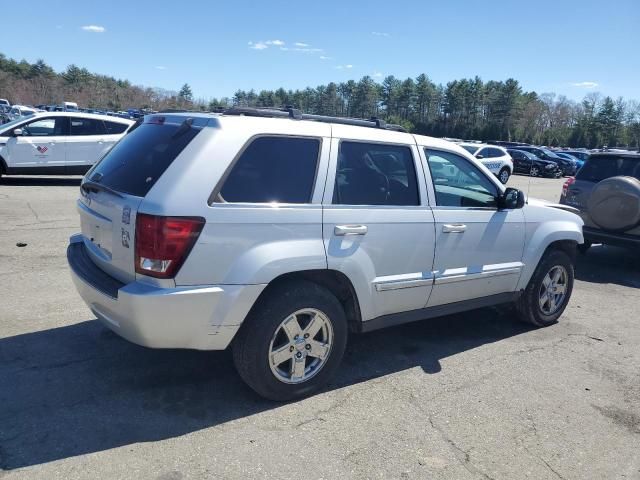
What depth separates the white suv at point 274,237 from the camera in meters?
3.05

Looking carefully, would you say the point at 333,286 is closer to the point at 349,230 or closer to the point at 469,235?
the point at 349,230

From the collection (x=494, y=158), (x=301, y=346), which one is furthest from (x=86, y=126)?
(x=494, y=158)

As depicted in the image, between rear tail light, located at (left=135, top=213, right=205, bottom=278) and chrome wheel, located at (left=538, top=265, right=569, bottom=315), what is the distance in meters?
3.70

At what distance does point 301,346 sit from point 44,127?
39.2 feet

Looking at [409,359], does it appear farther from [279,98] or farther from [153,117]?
[279,98]

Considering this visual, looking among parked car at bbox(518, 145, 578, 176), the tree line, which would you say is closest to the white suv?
parked car at bbox(518, 145, 578, 176)

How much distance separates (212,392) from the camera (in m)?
3.60

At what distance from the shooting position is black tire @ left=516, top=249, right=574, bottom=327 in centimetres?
513

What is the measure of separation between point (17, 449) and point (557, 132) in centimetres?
9893

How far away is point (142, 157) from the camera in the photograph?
3432 mm

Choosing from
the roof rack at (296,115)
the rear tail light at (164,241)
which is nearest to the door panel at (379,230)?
the roof rack at (296,115)

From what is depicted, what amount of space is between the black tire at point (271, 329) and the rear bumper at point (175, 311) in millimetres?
116

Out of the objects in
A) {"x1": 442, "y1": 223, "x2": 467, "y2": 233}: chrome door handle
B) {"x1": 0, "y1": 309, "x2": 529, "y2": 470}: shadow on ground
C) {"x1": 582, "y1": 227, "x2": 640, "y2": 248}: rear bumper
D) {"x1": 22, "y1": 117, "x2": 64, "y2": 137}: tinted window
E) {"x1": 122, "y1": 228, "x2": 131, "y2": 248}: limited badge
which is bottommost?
{"x1": 0, "y1": 309, "x2": 529, "y2": 470}: shadow on ground

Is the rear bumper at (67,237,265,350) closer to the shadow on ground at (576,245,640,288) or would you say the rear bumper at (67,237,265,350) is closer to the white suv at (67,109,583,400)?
the white suv at (67,109,583,400)
